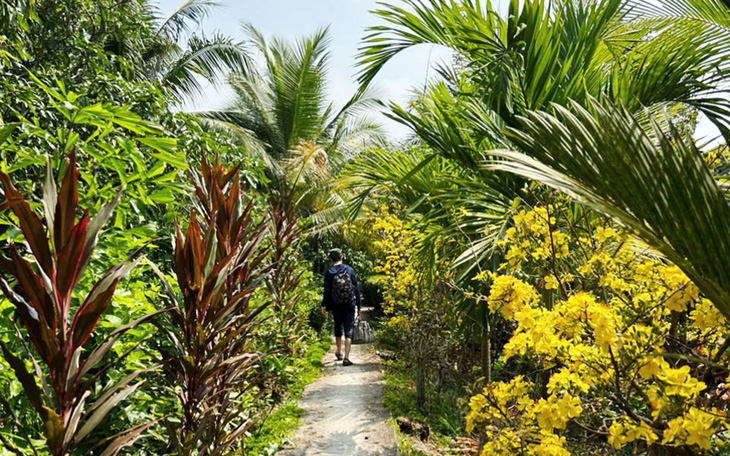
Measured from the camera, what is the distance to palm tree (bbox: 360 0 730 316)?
109 centimetres

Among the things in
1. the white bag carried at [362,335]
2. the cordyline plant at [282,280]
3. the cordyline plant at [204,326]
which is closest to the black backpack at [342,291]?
the cordyline plant at [282,280]

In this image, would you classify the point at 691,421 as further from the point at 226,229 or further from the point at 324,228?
the point at 324,228

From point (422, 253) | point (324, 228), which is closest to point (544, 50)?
point (422, 253)

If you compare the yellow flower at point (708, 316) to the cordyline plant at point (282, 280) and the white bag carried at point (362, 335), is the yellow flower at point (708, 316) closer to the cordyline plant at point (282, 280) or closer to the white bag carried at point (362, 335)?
the cordyline plant at point (282, 280)

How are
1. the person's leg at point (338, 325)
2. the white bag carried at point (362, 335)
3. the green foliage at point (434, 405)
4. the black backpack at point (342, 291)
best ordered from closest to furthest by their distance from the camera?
1. the green foliage at point (434, 405)
2. the black backpack at point (342, 291)
3. the person's leg at point (338, 325)
4. the white bag carried at point (362, 335)

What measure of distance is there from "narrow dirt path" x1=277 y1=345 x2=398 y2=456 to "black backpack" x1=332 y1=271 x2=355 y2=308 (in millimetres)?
935

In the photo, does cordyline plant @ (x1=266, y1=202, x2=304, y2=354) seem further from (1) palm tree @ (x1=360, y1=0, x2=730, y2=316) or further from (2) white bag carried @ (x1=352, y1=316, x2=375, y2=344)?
(2) white bag carried @ (x1=352, y1=316, x2=375, y2=344)

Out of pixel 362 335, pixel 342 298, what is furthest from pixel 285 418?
pixel 362 335

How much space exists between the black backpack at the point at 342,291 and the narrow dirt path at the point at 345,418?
0.93m

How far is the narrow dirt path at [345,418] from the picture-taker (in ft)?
11.3

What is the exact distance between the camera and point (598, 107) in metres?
1.18

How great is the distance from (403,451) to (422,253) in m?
1.49

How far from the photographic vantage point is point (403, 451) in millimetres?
3379

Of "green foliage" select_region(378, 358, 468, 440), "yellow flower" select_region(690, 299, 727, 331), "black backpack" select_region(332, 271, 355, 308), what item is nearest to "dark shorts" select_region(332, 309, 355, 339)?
"black backpack" select_region(332, 271, 355, 308)
